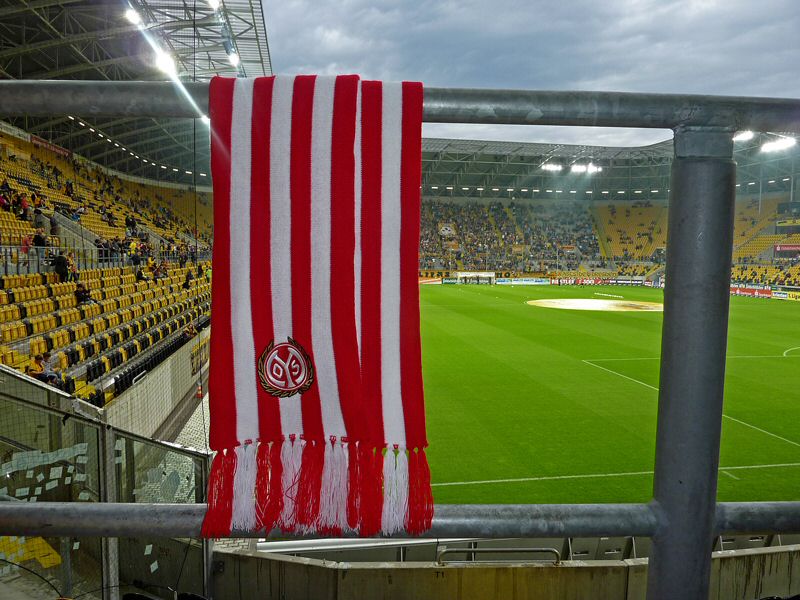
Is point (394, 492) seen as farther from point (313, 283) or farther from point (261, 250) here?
point (261, 250)

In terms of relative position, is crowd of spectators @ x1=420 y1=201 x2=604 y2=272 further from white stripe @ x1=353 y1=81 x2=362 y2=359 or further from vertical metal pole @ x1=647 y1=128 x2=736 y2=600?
vertical metal pole @ x1=647 y1=128 x2=736 y2=600

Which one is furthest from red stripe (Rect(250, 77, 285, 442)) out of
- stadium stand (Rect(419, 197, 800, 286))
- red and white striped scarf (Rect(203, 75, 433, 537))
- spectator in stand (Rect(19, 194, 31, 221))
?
stadium stand (Rect(419, 197, 800, 286))

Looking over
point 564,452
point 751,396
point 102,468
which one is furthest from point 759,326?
point 102,468

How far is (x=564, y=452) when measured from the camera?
10.2 meters

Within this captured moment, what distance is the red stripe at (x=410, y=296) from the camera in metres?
1.38

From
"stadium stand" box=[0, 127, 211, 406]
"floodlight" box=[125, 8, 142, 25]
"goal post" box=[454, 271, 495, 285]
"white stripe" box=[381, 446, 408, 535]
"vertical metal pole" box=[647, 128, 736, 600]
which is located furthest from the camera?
"goal post" box=[454, 271, 495, 285]

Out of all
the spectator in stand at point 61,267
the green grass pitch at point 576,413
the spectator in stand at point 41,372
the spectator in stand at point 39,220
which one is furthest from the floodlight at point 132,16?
the green grass pitch at point 576,413

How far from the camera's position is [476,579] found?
3016 mm

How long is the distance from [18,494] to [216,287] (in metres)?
3.04

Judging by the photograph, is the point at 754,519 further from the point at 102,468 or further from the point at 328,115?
the point at 102,468

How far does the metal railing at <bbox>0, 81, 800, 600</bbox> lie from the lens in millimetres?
1212

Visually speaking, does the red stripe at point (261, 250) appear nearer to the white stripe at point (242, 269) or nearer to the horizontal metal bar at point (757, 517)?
the white stripe at point (242, 269)

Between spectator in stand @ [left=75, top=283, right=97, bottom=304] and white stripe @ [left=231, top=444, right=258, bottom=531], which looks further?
spectator in stand @ [left=75, top=283, right=97, bottom=304]

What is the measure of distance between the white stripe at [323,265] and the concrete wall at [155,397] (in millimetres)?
6798
